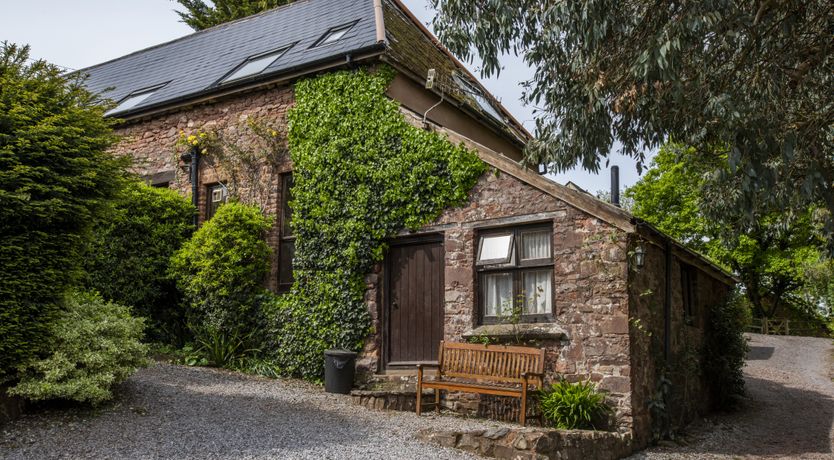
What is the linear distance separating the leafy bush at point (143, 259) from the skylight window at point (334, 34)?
4.20 metres

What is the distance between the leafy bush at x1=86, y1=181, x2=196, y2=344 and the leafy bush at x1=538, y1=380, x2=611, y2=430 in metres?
7.29

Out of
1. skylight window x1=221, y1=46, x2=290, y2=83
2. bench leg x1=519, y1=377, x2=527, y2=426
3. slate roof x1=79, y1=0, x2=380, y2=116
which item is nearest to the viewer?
bench leg x1=519, y1=377, x2=527, y2=426

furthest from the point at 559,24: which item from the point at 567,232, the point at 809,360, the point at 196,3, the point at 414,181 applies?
the point at 196,3

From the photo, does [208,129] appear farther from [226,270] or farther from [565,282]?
[565,282]

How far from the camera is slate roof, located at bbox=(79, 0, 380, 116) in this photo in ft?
42.5

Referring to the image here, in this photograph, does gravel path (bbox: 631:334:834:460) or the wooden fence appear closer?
gravel path (bbox: 631:334:834:460)

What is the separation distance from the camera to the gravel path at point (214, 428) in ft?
20.4

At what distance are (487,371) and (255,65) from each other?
8.25 m

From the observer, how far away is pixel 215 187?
45.0 feet

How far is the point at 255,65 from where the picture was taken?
14133 millimetres

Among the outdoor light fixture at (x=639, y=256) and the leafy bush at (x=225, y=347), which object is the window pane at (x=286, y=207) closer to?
the leafy bush at (x=225, y=347)

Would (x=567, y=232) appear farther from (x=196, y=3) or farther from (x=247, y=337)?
(x=196, y=3)

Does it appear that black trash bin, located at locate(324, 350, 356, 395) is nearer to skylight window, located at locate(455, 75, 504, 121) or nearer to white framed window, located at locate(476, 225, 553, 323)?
white framed window, located at locate(476, 225, 553, 323)

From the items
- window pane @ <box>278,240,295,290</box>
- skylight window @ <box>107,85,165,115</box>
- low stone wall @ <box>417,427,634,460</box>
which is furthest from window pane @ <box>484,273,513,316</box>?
skylight window @ <box>107,85,165,115</box>
